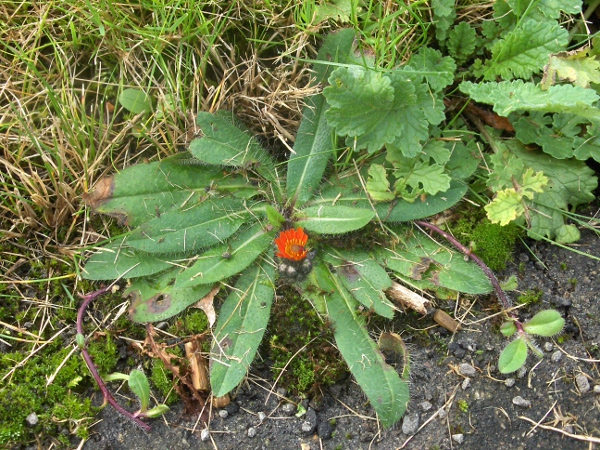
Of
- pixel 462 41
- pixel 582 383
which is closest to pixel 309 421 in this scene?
pixel 582 383

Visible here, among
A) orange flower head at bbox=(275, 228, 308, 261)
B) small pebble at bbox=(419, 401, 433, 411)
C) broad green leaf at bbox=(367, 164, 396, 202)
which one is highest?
broad green leaf at bbox=(367, 164, 396, 202)

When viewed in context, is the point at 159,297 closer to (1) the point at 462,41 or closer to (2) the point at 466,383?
(2) the point at 466,383

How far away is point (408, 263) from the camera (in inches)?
100

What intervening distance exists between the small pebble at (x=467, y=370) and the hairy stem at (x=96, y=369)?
1230 mm

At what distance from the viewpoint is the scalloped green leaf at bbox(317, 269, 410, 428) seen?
231cm

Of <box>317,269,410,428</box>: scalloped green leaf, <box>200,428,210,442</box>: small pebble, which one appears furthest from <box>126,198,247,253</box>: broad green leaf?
<box>200,428,210,442</box>: small pebble

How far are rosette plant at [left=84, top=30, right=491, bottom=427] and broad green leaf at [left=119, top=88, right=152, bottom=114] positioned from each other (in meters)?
0.32

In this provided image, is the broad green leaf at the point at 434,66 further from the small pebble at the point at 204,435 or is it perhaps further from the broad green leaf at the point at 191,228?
the small pebble at the point at 204,435

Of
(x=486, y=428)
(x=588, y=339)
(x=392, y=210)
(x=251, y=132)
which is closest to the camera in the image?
(x=486, y=428)

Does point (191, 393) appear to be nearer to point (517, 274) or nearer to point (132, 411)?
point (132, 411)

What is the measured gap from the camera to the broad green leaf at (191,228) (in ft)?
8.33

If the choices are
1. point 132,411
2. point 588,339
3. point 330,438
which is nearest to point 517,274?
point 588,339

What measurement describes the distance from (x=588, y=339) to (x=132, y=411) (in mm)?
1816

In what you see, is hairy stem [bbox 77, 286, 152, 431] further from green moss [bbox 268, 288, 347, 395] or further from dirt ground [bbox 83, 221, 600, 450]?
green moss [bbox 268, 288, 347, 395]
